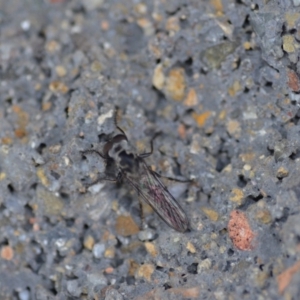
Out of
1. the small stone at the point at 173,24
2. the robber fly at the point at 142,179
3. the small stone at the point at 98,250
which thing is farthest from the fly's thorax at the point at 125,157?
the small stone at the point at 173,24

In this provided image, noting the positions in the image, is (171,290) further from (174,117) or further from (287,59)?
(287,59)

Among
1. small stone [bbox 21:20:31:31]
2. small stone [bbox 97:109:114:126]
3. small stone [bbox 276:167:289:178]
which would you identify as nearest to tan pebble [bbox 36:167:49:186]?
small stone [bbox 97:109:114:126]

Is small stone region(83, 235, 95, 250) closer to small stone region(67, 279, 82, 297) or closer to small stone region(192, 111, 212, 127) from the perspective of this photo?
small stone region(67, 279, 82, 297)

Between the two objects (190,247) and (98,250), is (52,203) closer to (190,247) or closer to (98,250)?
(98,250)

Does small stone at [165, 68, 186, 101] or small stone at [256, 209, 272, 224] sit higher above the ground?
small stone at [165, 68, 186, 101]

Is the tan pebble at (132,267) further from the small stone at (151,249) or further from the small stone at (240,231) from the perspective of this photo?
the small stone at (240,231)

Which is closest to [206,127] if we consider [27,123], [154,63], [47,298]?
[154,63]
